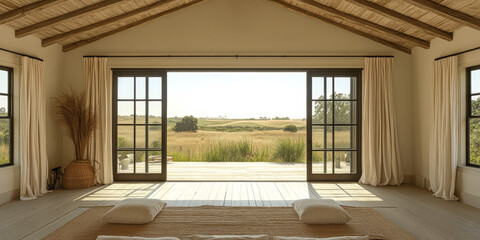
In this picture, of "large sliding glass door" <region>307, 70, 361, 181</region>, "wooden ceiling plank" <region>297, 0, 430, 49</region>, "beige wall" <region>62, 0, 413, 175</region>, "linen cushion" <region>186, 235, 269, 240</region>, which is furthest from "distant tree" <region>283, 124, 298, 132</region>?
"linen cushion" <region>186, 235, 269, 240</region>

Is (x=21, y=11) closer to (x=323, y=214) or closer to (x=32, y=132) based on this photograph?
(x=32, y=132)

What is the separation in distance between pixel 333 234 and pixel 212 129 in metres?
10.9

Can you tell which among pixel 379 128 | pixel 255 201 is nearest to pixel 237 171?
pixel 255 201

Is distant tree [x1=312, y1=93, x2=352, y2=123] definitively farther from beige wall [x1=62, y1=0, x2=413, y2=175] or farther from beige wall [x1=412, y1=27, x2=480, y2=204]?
beige wall [x1=412, y1=27, x2=480, y2=204]

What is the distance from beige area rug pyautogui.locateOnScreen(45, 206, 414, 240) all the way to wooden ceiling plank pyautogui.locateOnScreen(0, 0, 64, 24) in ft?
8.81

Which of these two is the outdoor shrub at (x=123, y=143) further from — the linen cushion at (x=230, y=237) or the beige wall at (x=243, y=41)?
the linen cushion at (x=230, y=237)

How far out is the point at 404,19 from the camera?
454cm

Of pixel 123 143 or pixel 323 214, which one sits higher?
pixel 123 143

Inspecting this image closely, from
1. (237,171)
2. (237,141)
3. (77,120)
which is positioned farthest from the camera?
(237,141)

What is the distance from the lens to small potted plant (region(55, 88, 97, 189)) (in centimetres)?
532

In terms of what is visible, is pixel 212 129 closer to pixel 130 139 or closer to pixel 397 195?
pixel 130 139

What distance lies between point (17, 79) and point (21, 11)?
1.27 m

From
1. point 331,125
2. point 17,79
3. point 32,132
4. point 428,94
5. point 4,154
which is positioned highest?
point 17,79

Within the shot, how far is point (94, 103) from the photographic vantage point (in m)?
5.64
